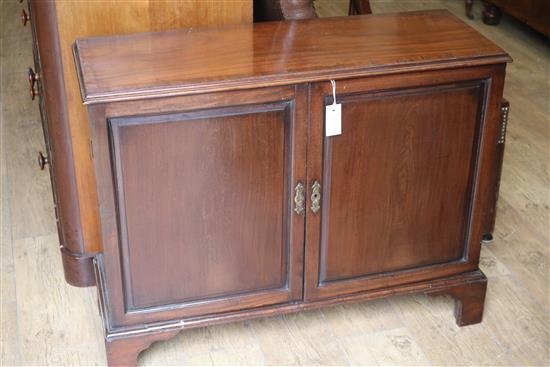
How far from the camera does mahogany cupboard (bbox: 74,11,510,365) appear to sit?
178 centimetres

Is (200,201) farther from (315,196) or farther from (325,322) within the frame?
(325,322)

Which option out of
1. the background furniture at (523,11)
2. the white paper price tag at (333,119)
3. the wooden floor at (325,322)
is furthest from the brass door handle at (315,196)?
the background furniture at (523,11)

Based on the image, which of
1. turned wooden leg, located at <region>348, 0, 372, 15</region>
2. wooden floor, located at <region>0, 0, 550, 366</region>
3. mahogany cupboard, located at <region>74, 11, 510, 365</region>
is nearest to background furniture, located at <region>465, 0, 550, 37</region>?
wooden floor, located at <region>0, 0, 550, 366</region>

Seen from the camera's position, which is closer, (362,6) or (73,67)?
(73,67)

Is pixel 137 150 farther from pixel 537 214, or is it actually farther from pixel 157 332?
pixel 537 214

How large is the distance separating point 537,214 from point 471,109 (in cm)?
92

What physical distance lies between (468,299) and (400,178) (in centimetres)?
44

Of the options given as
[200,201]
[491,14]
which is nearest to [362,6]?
[200,201]

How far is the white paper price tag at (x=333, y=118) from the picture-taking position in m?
1.83

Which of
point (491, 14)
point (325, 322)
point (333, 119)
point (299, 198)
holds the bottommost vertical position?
point (325, 322)

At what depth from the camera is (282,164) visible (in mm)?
1891

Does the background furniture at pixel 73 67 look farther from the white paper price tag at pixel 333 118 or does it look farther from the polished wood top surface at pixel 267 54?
the white paper price tag at pixel 333 118

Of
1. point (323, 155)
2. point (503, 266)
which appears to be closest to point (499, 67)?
point (323, 155)

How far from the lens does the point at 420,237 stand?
2.08 meters
